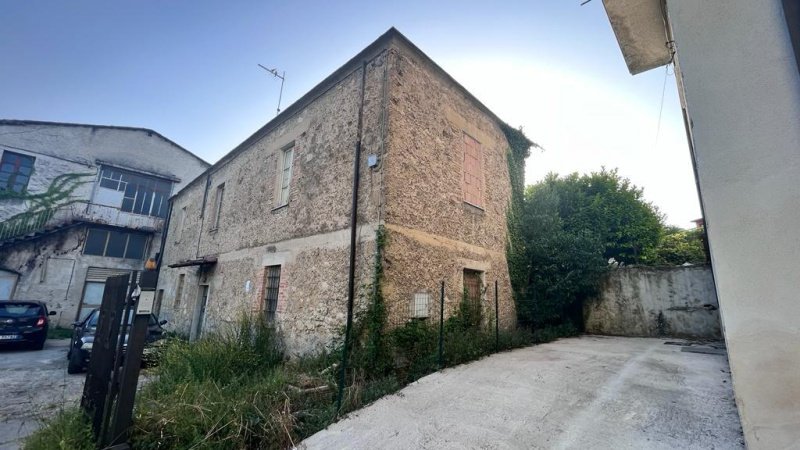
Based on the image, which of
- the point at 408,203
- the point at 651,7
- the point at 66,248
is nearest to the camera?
the point at 651,7

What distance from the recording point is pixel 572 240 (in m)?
9.73

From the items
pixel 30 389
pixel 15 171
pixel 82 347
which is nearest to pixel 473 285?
pixel 82 347

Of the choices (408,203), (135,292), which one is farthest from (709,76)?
(135,292)

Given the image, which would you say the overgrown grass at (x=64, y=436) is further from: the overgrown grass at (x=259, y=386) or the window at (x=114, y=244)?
the window at (x=114, y=244)

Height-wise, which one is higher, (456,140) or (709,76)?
(456,140)

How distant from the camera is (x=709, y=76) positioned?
7.73 feet

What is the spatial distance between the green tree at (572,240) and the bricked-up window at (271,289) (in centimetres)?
674

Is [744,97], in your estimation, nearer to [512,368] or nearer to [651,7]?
[651,7]

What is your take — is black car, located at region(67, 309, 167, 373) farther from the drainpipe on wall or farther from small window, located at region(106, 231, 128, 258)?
small window, located at region(106, 231, 128, 258)

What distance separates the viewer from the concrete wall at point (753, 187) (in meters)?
1.89

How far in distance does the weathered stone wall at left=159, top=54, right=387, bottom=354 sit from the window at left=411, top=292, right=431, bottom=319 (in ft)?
3.60

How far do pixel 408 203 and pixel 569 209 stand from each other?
8.83m

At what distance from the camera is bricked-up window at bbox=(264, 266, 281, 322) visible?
25.5ft

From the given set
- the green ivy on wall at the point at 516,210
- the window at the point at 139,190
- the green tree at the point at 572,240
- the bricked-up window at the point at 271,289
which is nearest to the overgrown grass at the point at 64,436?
the bricked-up window at the point at 271,289
